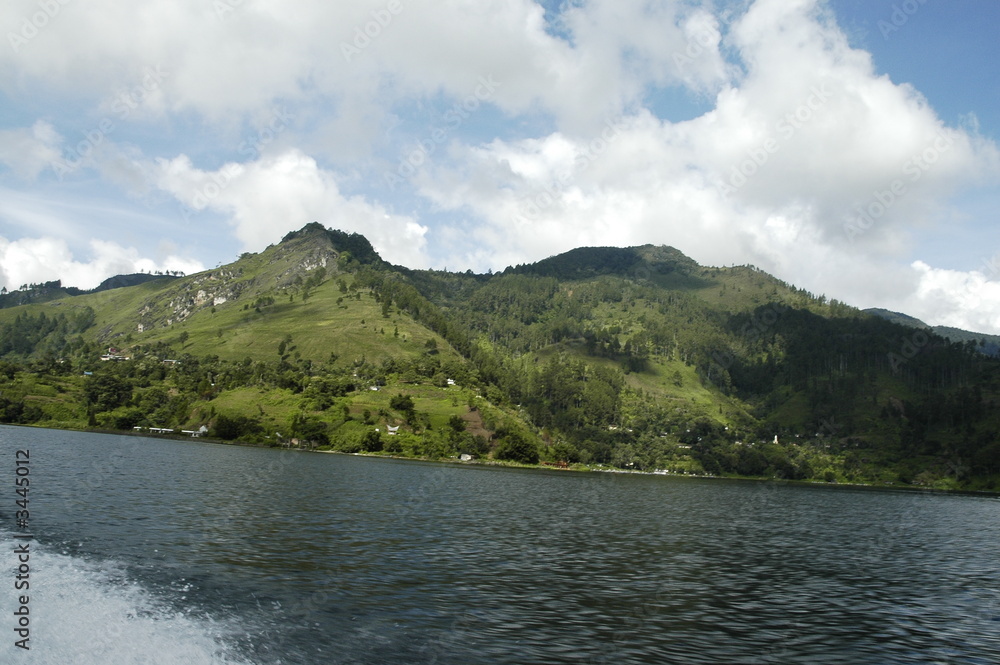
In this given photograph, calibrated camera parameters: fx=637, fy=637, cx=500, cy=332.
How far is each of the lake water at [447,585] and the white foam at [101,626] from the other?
0.14 metres

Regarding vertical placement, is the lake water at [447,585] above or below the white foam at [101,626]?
below

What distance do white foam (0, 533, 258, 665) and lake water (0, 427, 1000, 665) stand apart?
140 mm

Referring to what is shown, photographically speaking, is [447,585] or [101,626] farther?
[447,585]

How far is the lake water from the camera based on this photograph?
28.3 meters

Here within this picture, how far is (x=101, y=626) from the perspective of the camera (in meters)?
28.0

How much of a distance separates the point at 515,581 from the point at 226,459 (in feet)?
366

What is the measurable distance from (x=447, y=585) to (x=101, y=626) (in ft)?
61.0

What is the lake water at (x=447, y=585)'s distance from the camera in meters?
28.3

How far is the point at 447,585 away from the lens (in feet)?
130

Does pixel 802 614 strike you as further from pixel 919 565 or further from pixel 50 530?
pixel 50 530

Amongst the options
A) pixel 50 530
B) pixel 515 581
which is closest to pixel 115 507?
pixel 50 530

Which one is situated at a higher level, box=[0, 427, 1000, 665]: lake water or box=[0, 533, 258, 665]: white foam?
box=[0, 533, 258, 665]: white foam

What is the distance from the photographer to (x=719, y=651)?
30.0 meters

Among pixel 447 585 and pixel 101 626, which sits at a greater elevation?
pixel 101 626
